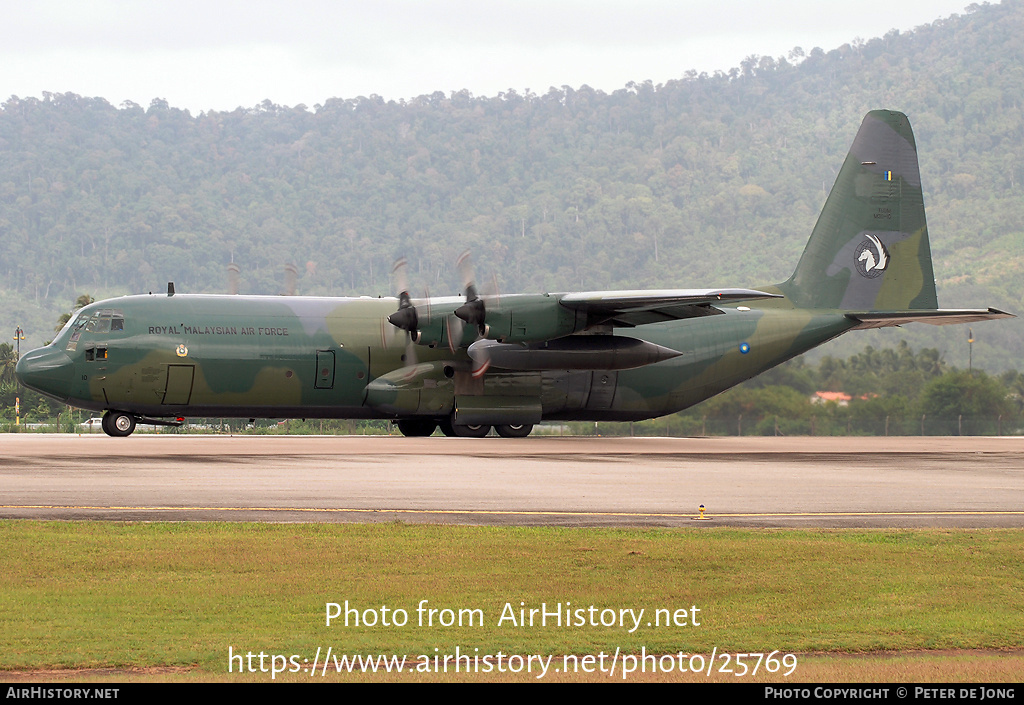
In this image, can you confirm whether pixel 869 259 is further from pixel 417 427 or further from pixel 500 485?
pixel 500 485

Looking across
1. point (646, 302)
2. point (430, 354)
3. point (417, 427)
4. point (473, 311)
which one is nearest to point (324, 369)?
point (430, 354)

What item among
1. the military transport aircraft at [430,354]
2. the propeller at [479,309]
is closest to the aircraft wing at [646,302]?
the military transport aircraft at [430,354]

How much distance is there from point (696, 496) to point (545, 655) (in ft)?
32.2

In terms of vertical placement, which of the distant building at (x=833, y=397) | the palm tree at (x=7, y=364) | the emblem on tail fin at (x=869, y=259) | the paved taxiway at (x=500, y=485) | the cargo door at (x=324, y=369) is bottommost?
the palm tree at (x=7, y=364)

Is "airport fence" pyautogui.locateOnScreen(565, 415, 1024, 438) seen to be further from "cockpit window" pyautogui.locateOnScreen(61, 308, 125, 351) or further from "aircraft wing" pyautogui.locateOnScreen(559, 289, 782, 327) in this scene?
"cockpit window" pyautogui.locateOnScreen(61, 308, 125, 351)

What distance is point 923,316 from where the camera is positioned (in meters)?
34.8

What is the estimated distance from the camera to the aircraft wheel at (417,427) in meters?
35.7

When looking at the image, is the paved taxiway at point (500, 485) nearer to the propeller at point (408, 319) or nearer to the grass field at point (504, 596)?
the grass field at point (504, 596)

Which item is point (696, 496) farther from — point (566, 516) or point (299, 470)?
point (299, 470)

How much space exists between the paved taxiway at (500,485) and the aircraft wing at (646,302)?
157 inches

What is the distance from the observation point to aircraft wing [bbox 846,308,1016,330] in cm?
3391

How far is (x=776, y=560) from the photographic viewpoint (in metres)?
11.9

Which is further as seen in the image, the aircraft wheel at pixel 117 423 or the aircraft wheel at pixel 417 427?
the aircraft wheel at pixel 417 427

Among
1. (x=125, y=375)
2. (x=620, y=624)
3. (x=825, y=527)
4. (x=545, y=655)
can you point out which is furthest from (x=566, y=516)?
(x=125, y=375)
